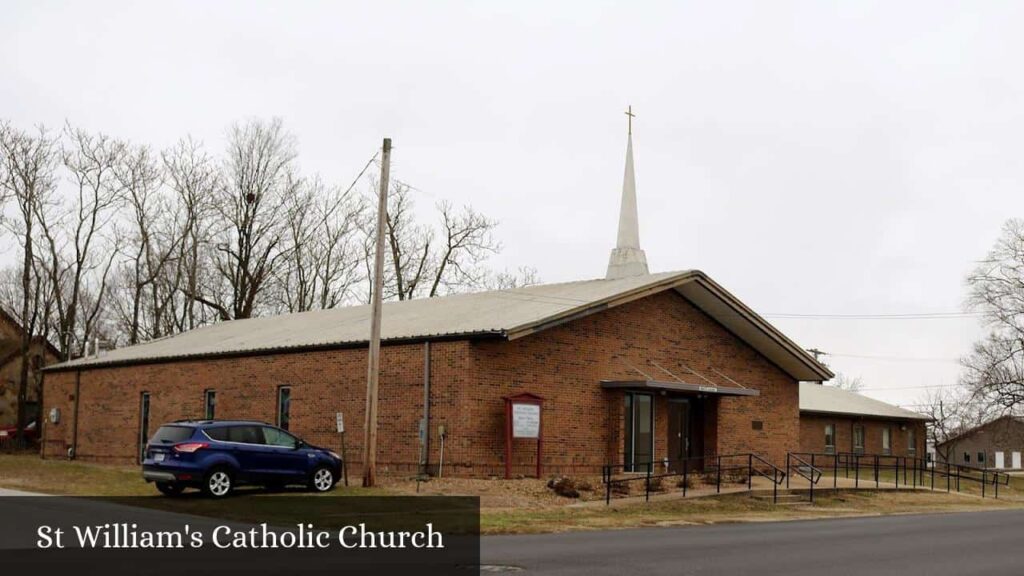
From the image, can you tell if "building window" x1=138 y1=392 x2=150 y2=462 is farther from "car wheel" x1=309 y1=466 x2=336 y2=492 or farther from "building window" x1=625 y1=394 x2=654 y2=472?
"building window" x1=625 y1=394 x2=654 y2=472

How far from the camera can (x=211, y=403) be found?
115 feet

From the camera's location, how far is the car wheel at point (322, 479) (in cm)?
2361

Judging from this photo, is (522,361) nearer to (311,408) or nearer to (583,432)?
(583,432)

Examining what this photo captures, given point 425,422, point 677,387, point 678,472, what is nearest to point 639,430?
point 678,472

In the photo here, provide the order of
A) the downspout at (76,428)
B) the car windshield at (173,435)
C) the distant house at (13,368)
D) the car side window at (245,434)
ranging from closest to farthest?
the car windshield at (173,435) → the car side window at (245,434) → the downspout at (76,428) → the distant house at (13,368)

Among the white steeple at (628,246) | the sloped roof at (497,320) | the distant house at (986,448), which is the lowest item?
the distant house at (986,448)

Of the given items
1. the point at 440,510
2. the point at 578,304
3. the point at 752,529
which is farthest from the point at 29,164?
the point at 752,529

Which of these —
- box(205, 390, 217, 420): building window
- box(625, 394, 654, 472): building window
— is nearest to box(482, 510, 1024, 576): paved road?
box(625, 394, 654, 472): building window

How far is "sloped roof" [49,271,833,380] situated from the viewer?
89.7 feet

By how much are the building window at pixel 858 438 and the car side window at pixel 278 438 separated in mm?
36599

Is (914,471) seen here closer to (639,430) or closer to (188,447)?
(639,430)

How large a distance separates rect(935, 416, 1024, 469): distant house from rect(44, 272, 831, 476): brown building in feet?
149

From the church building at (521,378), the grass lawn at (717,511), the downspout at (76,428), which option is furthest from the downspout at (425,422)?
the downspout at (76,428)

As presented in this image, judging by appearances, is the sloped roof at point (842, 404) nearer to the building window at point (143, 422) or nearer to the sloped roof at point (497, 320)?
the sloped roof at point (497, 320)
